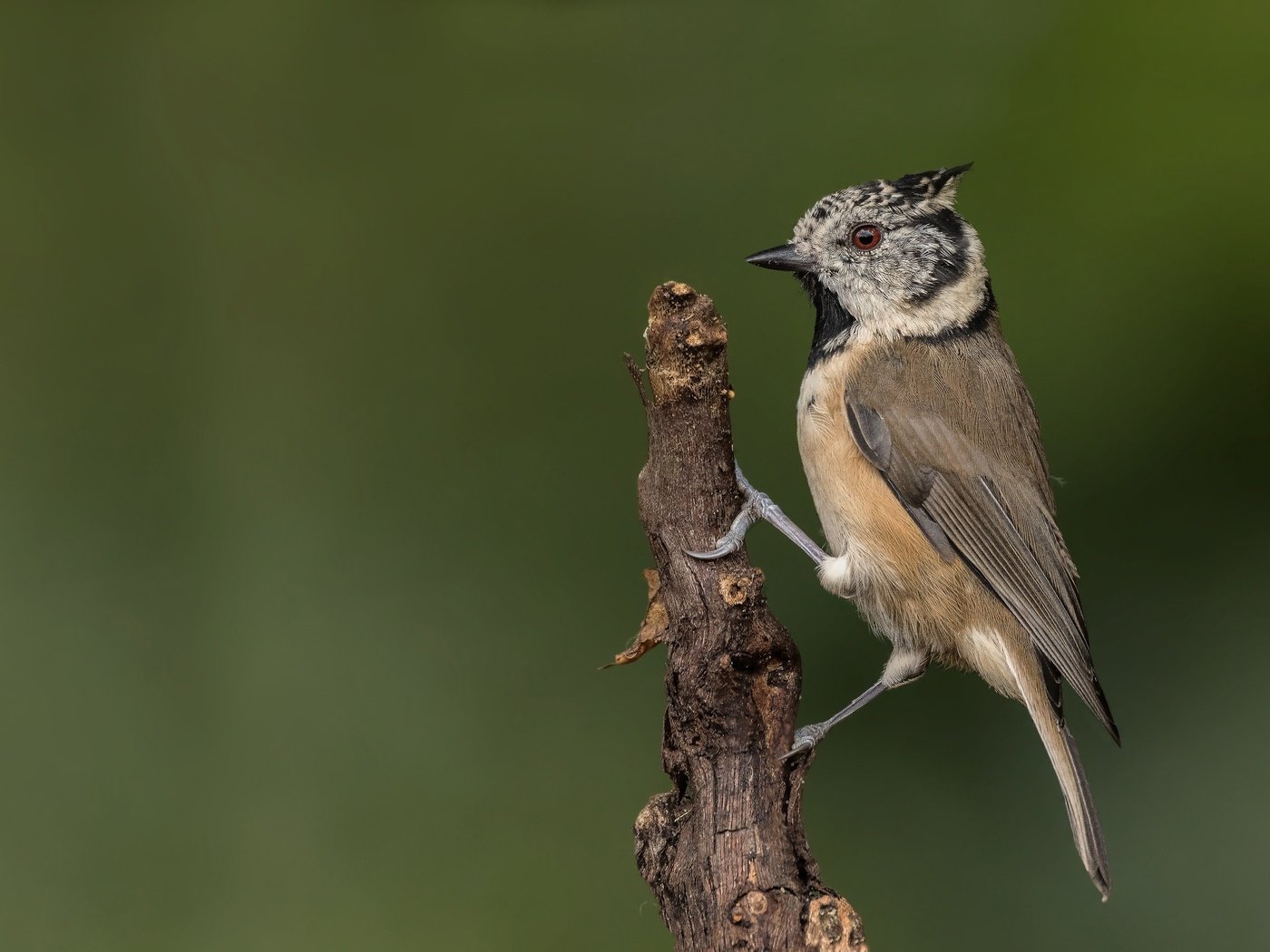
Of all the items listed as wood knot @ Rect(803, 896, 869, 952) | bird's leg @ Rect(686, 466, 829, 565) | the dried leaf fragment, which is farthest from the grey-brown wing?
wood knot @ Rect(803, 896, 869, 952)

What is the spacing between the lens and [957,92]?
3.16 m

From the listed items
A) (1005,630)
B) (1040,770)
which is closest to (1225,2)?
(1005,630)

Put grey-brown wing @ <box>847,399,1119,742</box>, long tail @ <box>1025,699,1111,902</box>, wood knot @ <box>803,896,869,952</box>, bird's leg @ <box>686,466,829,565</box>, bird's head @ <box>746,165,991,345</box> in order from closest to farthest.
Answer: wood knot @ <box>803,896,869,952</box> < bird's leg @ <box>686,466,829,565</box> < long tail @ <box>1025,699,1111,902</box> < grey-brown wing @ <box>847,399,1119,742</box> < bird's head @ <box>746,165,991,345</box>

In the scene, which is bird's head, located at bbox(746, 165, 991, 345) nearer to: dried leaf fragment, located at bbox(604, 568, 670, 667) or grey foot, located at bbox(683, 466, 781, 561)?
grey foot, located at bbox(683, 466, 781, 561)

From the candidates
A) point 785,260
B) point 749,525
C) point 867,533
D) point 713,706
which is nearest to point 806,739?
point 713,706

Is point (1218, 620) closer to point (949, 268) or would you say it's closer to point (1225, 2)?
point (949, 268)

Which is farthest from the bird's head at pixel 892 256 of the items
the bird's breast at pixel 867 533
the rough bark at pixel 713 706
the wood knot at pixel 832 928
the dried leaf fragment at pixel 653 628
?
the wood knot at pixel 832 928

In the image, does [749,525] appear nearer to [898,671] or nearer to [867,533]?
[867,533]

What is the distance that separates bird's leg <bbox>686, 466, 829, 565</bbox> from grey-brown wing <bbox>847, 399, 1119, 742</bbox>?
0.63ft

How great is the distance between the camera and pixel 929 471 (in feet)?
8.00

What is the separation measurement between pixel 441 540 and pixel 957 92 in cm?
167

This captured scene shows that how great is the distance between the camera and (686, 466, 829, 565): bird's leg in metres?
1.93

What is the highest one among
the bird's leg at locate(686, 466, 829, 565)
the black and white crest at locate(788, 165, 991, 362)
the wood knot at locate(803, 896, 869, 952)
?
the black and white crest at locate(788, 165, 991, 362)

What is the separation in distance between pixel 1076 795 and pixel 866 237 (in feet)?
3.65
